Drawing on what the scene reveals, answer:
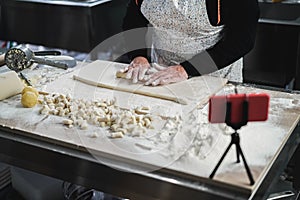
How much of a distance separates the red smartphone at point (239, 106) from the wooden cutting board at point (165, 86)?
0.32 metres

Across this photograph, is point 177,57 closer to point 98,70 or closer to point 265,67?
point 98,70

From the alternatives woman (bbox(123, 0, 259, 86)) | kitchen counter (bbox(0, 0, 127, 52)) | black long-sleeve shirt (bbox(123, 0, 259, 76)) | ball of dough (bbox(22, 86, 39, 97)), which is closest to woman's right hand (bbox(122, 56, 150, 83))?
woman (bbox(123, 0, 259, 86))

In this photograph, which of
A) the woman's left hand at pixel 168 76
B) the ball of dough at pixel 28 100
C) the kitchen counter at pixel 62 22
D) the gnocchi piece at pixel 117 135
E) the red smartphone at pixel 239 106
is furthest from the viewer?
the kitchen counter at pixel 62 22

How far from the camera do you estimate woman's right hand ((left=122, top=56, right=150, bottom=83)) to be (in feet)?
4.60

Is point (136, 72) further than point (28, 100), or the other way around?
point (136, 72)

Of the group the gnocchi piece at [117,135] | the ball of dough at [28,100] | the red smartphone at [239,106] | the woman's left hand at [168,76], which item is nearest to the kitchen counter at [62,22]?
Result: the woman's left hand at [168,76]

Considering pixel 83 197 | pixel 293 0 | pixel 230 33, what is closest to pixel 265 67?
pixel 293 0

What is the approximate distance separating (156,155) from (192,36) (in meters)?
0.67

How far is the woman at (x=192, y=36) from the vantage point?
4.65 feet

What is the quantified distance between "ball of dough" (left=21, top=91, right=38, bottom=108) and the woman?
1.03 feet

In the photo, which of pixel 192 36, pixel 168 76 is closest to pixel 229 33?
pixel 192 36

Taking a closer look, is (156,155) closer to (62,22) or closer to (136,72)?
(136,72)

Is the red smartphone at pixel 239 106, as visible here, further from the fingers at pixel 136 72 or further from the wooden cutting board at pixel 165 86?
the fingers at pixel 136 72

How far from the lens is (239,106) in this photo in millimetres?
897
